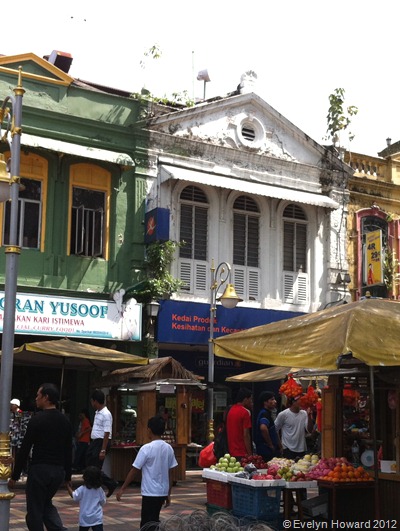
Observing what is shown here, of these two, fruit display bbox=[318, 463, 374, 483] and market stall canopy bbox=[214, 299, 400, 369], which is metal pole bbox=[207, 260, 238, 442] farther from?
market stall canopy bbox=[214, 299, 400, 369]

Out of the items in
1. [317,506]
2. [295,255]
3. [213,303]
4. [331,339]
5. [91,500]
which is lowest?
[317,506]

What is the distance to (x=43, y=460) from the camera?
7.71 meters

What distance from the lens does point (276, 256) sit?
72.9 feet

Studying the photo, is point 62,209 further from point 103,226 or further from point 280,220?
point 280,220

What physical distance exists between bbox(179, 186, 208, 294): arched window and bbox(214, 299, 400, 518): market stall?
409 inches

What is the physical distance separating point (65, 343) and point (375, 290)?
1111cm

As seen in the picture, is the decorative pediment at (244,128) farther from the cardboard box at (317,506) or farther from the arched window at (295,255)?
the cardboard box at (317,506)

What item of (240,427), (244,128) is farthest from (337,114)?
(240,427)

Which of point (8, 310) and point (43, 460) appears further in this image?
point (8, 310)

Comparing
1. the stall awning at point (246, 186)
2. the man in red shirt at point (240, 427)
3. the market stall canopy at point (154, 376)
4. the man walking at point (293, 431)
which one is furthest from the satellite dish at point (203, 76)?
the man in red shirt at point (240, 427)

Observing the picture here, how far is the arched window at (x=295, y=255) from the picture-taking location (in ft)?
73.6

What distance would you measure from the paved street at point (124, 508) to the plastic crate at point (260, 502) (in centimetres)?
99

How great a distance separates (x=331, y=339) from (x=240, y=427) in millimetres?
3286

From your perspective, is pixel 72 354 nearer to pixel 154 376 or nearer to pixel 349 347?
pixel 154 376
